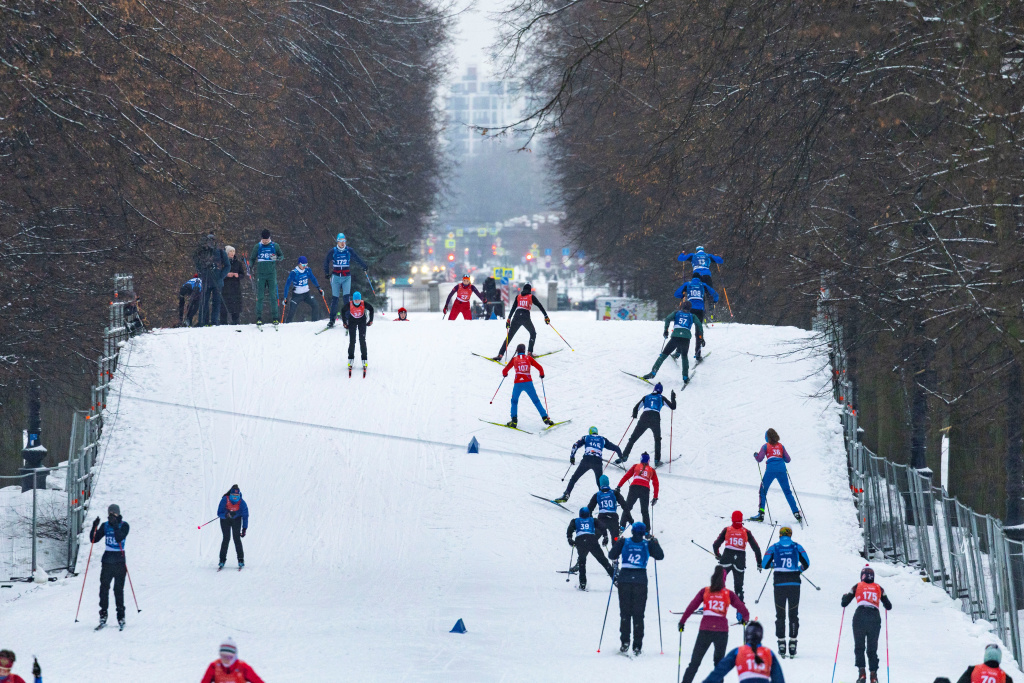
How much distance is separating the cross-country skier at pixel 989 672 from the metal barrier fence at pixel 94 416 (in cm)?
1400

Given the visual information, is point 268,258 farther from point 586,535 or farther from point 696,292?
point 586,535

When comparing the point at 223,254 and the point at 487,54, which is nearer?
the point at 487,54

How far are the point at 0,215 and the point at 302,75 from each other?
61.2 feet

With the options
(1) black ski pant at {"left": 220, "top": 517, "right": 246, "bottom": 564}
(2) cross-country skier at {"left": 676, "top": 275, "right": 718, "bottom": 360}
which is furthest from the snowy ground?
(2) cross-country skier at {"left": 676, "top": 275, "right": 718, "bottom": 360}

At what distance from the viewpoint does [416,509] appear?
832 inches

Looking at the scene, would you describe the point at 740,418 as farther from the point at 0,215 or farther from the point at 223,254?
the point at 0,215

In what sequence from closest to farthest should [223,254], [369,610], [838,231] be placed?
[369,610]
[838,231]
[223,254]

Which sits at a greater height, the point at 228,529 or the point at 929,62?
the point at 929,62

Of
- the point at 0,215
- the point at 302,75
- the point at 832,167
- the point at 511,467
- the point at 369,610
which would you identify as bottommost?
the point at 369,610

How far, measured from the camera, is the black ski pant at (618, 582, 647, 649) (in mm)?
14070

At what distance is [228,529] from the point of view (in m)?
18.4

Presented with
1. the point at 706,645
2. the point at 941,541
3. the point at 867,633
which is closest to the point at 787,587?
the point at 867,633

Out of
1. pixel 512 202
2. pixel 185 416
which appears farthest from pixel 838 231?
pixel 512 202

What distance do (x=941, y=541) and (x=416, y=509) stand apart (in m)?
8.63
